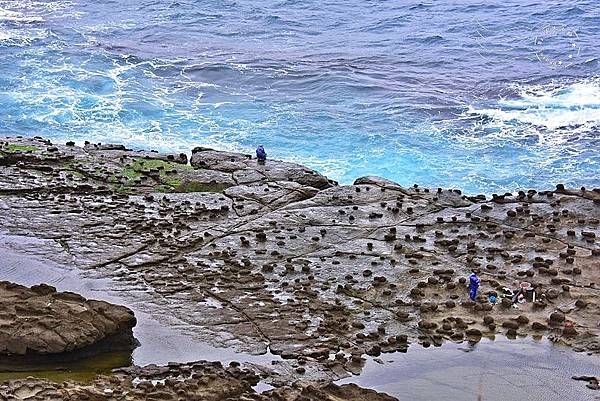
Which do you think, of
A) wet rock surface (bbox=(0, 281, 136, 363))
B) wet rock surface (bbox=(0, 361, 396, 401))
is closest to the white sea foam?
wet rock surface (bbox=(0, 281, 136, 363))

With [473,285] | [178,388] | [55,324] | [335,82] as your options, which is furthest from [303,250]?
[335,82]

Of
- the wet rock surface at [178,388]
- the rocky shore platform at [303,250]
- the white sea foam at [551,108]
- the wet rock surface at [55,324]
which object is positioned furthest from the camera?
the white sea foam at [551,108]

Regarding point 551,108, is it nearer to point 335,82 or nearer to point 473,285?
point 335,82

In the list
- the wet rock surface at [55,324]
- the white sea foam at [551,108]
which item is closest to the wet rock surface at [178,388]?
the wet rock surface at [55,324]

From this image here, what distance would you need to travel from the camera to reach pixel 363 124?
33188mm

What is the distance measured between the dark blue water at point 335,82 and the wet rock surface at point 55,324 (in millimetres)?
14386

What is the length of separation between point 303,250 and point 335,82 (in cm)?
2041

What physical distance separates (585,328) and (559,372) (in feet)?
4.68

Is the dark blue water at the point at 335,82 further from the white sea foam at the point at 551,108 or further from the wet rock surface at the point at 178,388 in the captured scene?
the wet rock surface at the point at 178,388

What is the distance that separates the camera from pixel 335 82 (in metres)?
37.9

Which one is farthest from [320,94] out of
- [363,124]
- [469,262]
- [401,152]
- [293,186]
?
[469,262]

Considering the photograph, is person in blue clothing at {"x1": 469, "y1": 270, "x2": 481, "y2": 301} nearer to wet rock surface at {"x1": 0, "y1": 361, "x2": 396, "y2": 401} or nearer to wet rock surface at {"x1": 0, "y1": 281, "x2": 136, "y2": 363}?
wet rock surface at {"x1": 0, "y1": 361, "x2": 396, "y2": 401}

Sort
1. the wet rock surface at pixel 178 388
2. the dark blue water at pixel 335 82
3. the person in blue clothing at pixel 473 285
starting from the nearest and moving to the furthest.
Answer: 1. the wet rock surface at pixel 178 388
2. the person in blue clothing at pixel 473 285
3. the dark blue water at pixel 335 82

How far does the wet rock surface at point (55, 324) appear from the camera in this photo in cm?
1401
